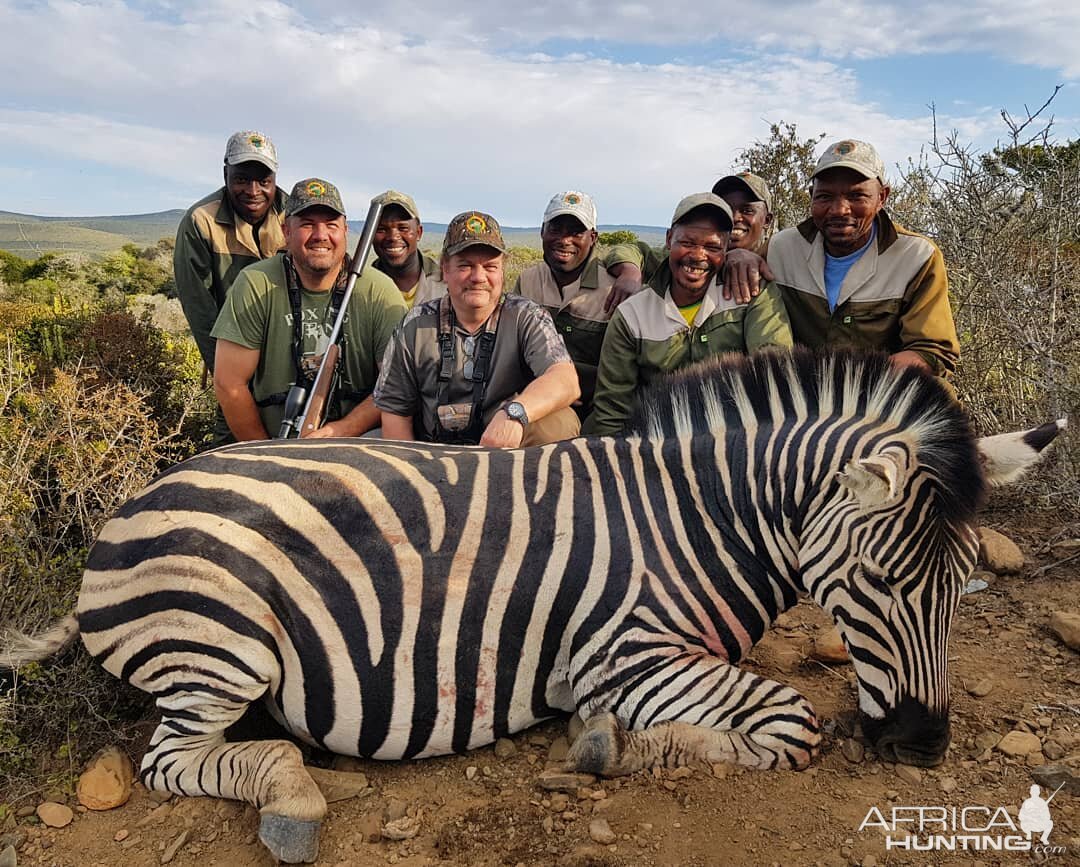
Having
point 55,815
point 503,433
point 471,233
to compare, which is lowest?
point 55,815

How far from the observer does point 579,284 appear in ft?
20.6

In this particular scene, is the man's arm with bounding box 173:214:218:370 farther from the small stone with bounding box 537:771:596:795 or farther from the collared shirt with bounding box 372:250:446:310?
the small stone with bounding box 537:771:596:795

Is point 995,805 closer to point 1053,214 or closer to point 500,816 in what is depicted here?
point 500,816

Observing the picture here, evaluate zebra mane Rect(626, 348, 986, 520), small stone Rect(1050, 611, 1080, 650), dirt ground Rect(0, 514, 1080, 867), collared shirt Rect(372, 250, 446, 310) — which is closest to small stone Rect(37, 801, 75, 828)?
dirt ground Rect(0, 514, 1080, 867)

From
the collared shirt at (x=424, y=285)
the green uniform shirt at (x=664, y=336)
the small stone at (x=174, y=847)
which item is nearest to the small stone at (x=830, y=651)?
the green uniform shirt at (x=664, y=336)

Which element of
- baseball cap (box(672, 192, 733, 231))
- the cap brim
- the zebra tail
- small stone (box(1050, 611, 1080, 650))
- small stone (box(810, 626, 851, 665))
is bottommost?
small stone (box(810, 626, 851, 665))

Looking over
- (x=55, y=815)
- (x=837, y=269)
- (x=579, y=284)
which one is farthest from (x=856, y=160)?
(x=55, y=815)

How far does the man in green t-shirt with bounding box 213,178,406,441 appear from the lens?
525 centimetres

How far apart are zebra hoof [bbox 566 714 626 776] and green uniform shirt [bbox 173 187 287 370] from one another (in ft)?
15.2

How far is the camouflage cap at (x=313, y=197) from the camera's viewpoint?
5.16m

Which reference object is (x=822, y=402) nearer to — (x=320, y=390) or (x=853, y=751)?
(x=853, y=751)

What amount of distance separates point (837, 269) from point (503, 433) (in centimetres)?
259

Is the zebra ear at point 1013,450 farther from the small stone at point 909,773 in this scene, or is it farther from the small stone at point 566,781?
the small stone at point 566,781

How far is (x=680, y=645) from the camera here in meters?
3.24
